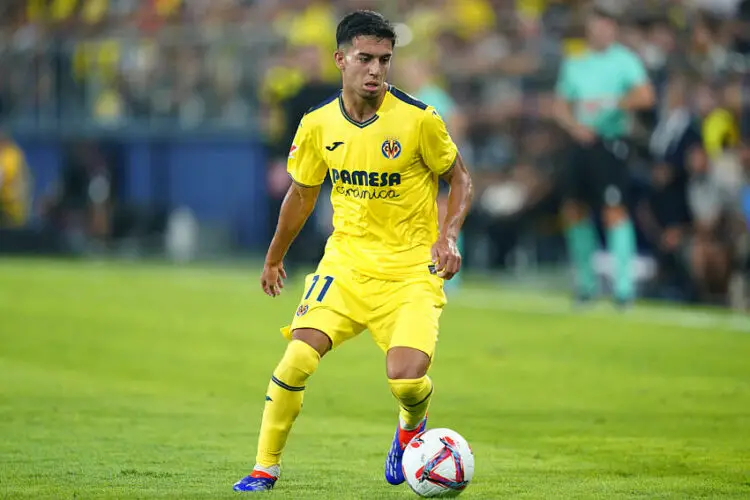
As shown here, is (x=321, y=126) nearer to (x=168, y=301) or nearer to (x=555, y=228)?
(x=168, y=301)

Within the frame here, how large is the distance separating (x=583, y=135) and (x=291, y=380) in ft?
29.8

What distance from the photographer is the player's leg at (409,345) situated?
20.7 ft

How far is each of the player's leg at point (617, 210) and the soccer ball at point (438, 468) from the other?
8.60 metres

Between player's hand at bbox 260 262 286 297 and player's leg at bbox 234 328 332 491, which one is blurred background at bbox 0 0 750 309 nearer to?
player's hand at bbox 260 262 286 297

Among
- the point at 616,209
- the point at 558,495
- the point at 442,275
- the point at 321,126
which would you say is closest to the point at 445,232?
the point at 442,275

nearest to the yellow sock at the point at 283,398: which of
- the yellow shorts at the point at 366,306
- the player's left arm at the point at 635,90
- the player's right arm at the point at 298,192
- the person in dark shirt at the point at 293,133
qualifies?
the yellow shorts at the point at 366,306

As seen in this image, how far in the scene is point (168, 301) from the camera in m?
16.5

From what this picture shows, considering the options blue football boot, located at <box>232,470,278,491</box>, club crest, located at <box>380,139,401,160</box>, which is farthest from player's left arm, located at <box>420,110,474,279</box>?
blue football boot, located at <box>232,470,278,491</box>

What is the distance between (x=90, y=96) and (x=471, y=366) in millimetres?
15377

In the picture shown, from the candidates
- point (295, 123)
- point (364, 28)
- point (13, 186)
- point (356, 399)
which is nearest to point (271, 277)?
point (364, 28)

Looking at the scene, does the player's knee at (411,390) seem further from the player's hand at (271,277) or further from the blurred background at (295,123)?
the blurred background at (295,123)

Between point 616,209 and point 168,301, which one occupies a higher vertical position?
point 616,209

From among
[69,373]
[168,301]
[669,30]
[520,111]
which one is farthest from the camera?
[520,111]

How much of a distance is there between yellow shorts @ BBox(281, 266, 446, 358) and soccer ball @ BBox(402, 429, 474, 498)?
1.64 feet
